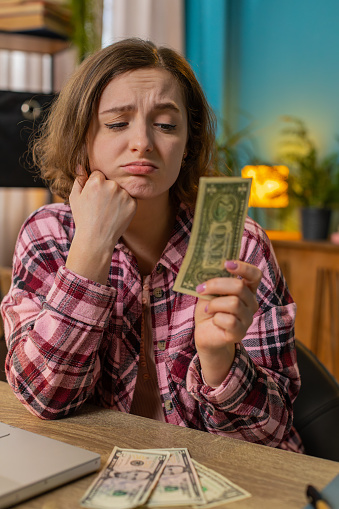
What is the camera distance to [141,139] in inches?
47.2

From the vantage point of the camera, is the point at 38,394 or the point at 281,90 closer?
the point at 38,394

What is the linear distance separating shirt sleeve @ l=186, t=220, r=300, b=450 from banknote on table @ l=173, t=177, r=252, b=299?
0.20 metres

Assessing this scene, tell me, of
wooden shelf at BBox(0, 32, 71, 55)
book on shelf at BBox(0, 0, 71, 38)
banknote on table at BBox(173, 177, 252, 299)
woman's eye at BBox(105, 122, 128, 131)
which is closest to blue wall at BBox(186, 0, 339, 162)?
wooden shelf at BBox(0, 32, 71, 55)

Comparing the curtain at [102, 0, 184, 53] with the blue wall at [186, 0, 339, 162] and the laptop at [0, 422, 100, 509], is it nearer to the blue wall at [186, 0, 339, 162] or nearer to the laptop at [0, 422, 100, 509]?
the blue wall at [186, 0, 339, 162]

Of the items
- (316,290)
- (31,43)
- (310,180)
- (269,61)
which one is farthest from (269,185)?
(31,43)

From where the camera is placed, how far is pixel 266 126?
3.97 metres

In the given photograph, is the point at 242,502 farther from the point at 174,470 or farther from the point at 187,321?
the point at 187,321

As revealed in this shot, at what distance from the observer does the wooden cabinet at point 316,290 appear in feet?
10.6

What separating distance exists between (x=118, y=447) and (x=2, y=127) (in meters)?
1.23

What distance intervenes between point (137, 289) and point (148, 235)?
0.15m

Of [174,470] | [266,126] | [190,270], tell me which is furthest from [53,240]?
[266,126]

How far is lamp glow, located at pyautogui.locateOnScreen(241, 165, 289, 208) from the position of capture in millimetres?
3502

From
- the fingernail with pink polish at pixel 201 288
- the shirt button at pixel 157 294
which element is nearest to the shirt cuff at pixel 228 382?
the fingernail with pink polish at pixel 201 288

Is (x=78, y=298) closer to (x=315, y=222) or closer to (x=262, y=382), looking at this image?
(x=262, y=382)
